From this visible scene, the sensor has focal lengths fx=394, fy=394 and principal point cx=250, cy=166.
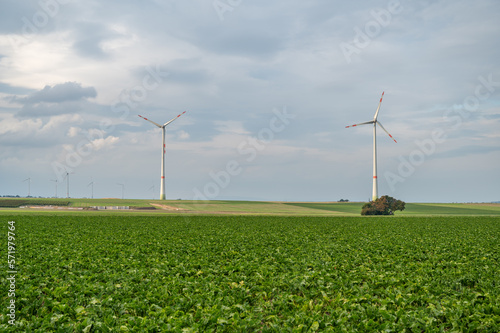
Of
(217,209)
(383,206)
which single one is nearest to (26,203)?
(217,209)

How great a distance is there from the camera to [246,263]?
19531mm

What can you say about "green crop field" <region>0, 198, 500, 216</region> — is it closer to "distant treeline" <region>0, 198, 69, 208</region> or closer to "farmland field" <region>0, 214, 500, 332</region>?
"distant treeline" <region>0, 198, 69, 208</region>

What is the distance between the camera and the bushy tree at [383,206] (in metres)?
105

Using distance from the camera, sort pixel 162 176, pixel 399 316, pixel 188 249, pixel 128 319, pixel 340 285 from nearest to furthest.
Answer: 1. pixel 128 319
2. pixel 399 316
3. pixel 340 285
4. pixel 188 249
5. pixel 162 176

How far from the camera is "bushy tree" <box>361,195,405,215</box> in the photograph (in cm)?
10462

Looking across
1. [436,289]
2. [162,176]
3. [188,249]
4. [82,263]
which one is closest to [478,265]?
[436,289]

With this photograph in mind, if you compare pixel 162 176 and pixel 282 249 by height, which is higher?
pixel 162 176

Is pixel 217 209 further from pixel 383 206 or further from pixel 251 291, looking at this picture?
pixel 251 291

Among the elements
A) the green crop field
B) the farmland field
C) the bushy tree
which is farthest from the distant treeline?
the farmland field

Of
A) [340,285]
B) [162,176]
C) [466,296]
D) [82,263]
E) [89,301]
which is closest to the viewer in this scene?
[89,301]

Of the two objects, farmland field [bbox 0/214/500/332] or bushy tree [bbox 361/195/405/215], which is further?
bushy tree [bbox 361/195/405/215]

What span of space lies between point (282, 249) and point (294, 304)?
12547 millimetres

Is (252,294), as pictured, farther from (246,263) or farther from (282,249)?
(282,249)

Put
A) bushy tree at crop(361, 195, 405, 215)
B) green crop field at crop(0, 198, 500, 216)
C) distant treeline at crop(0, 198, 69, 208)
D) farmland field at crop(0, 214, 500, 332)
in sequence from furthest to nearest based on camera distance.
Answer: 1. distant treeline at crop(0, 198, 69, 208)
2. bushy tree at crop(361, 195, 405, 215)
3. green crop field at crop(0, 198, 500, 216)
4. farmland field at crop(0, 214, 500, 332)
